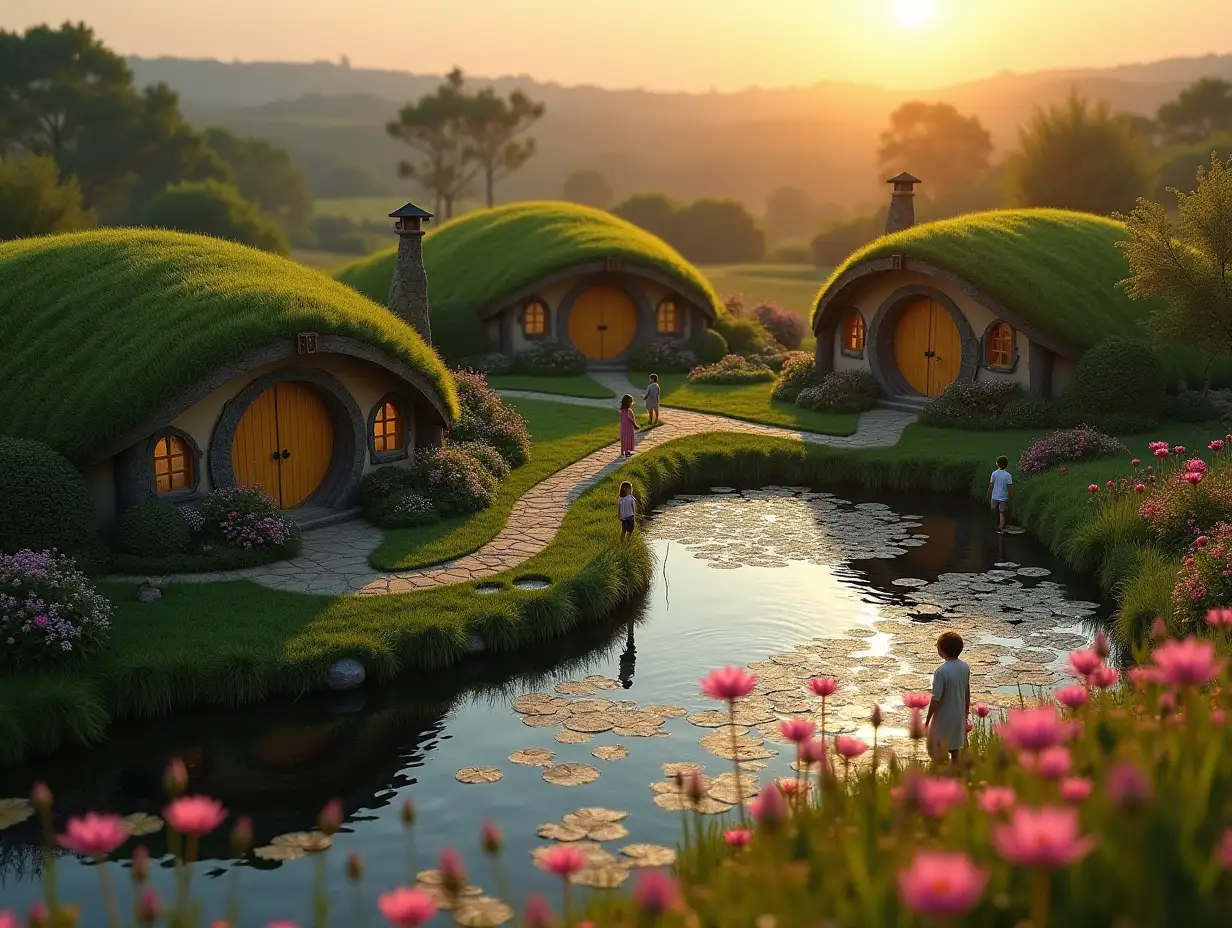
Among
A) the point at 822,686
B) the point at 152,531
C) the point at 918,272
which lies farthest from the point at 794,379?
the point at 822,686

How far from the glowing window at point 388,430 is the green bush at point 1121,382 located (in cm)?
1389

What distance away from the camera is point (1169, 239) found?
2470 cm

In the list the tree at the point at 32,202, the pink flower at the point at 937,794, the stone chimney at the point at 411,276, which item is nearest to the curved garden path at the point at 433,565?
the stone chimney at the point at 411,276

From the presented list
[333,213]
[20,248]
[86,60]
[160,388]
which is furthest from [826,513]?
[333,213]

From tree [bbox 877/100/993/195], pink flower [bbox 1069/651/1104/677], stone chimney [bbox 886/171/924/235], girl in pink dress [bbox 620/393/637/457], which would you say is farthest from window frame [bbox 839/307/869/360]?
tree [bbox 877/100/993/195]

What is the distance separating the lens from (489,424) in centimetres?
2452

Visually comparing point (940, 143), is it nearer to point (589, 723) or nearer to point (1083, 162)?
point (1083, 162)

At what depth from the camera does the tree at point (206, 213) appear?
200 ft

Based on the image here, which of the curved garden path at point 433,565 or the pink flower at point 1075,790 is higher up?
the pink flower at point 1075,790

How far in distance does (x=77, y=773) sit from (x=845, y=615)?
A: 9228 millimetres

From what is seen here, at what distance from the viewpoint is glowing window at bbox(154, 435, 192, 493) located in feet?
60.1

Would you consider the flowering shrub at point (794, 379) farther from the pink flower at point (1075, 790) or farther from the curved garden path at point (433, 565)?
the pink flower at point (1075, 790)

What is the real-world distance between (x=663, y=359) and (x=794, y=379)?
20.8 feet

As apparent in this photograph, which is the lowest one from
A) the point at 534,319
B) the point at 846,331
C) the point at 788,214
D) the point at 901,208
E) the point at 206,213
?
the point at 846,331
